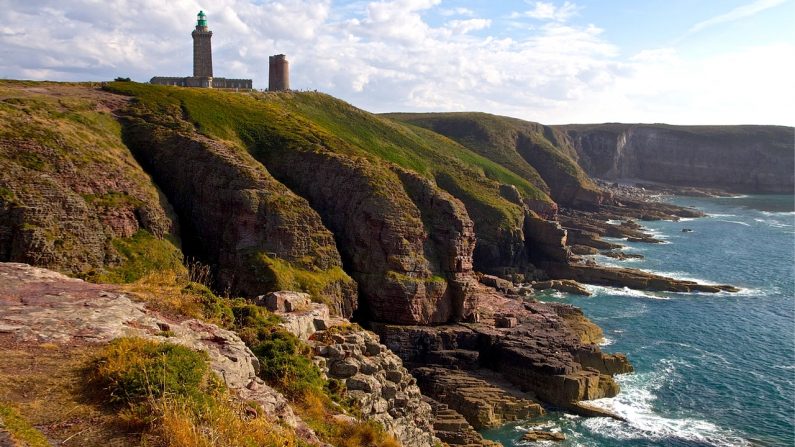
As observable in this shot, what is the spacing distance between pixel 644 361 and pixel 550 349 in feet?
34.7

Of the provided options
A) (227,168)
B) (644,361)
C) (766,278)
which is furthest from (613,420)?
(766,278)

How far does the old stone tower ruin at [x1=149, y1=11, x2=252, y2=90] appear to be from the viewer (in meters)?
100

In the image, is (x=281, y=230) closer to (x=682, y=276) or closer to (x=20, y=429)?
(x=20, y=429)

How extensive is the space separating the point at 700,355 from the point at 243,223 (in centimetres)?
4544

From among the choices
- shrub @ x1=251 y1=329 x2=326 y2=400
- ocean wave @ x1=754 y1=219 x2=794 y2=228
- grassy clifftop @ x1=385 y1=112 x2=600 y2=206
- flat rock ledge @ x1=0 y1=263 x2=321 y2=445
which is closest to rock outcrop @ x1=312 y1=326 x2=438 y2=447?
shrub @ x1=251 y1=329 x2=326 y2=400

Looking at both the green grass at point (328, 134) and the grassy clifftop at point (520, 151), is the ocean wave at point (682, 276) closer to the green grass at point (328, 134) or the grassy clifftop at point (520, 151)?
the green grass at point (328, 134)

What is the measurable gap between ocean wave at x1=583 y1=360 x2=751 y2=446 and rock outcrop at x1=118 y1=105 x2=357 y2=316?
22.9m

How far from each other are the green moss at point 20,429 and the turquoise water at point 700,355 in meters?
34.0

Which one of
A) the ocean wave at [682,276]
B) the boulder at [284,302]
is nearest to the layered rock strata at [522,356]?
the boulder at [284,302]

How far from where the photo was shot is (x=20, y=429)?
1001 centimetres

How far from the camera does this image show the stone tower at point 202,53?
102m

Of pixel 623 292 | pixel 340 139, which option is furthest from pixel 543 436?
pixel 340 139

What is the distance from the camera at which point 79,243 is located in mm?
41562

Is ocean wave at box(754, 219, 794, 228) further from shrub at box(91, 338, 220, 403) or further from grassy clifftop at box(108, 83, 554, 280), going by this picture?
shrub at box(91, 338, 220, 403)
